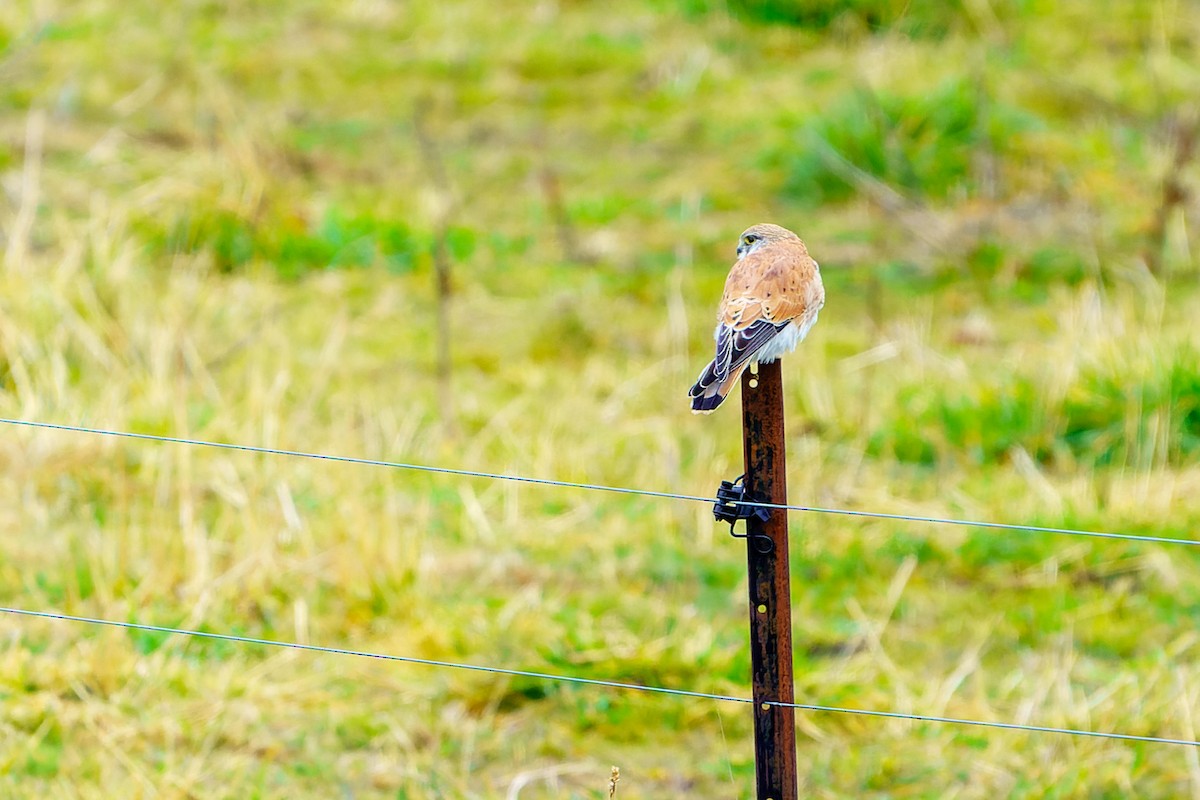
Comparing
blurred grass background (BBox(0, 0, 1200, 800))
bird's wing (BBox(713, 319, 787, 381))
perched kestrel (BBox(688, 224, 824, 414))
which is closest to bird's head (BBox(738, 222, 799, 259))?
perched kestrel (BBox(688, 224, 824, 414))

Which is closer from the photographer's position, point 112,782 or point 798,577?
point 112,782

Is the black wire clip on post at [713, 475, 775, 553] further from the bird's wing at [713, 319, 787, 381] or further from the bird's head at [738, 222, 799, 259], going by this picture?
the bird's head at [738, 222, 799, 259]

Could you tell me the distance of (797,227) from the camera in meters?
7.33

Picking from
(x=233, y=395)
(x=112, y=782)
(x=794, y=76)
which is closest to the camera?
(x=112, y=782)

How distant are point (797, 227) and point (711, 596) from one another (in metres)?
3.03

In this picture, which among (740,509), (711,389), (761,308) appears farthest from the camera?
(761,308)

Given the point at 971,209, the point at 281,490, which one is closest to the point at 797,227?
the point at 971,209

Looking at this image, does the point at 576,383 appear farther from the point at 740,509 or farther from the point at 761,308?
the point at 740,509

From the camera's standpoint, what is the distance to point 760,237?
3078 millimetres

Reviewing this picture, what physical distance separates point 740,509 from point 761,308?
450mm

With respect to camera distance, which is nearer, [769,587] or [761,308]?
[769,587]

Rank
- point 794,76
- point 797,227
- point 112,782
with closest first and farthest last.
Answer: point 112,782, point 797,227, point 794,76

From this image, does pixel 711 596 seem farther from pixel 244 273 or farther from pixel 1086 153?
pixel 1086 153

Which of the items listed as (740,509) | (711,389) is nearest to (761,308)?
(711,389)
